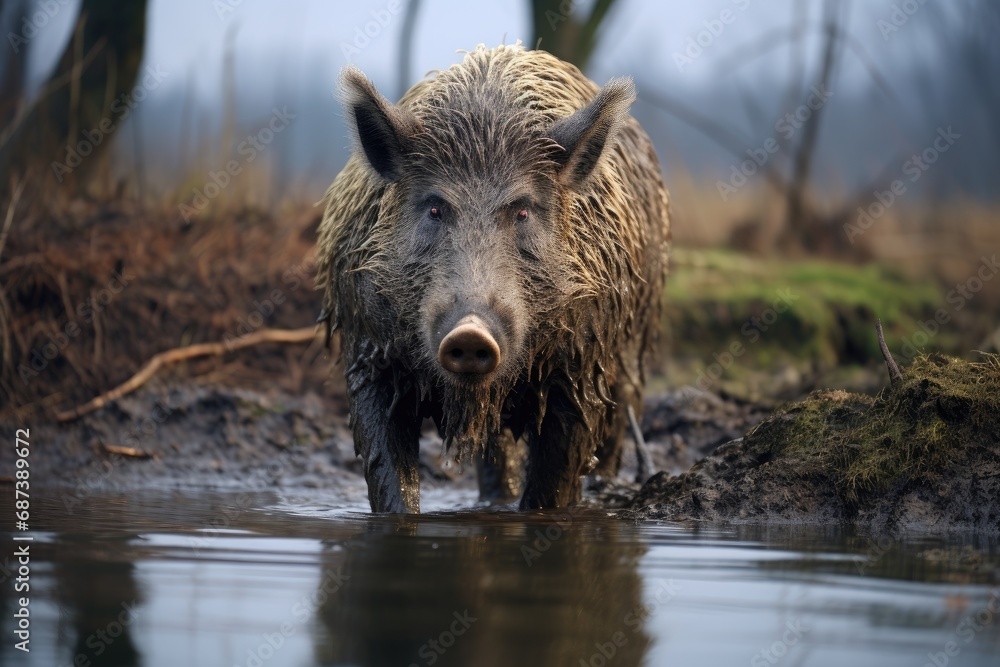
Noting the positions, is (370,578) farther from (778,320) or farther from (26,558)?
(778,320)

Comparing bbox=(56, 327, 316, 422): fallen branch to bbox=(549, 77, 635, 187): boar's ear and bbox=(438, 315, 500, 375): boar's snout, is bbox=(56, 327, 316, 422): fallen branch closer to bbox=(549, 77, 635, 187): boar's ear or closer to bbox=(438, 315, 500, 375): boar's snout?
bbox=(549, 77, 635, 187): boar's ear

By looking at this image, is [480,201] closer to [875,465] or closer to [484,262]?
[484,262]

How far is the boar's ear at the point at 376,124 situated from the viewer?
5691 mm

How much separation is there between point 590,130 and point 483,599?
2777 millimetres

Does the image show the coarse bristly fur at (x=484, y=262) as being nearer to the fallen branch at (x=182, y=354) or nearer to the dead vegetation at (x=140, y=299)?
the fallen branch at (x=182, y=354)

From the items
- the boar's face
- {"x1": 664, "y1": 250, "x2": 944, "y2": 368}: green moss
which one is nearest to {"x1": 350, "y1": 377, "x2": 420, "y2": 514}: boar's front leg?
the boar's face

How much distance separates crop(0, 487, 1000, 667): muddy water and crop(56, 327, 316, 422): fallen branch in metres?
3.44

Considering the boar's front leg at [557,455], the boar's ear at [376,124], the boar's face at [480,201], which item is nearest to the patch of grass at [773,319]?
the boar's front leg at [557,455]

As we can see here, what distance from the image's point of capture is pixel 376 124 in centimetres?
580

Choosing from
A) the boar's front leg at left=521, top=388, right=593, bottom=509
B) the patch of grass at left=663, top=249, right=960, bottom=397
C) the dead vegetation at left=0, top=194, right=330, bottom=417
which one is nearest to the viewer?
the boar's front leg at left=521, top=388, right=593, bottom=509

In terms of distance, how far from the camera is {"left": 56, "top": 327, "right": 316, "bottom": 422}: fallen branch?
28.1 feet

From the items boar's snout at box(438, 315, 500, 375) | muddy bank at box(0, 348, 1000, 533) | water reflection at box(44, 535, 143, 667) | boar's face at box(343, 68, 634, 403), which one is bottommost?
water reflection at box(44, 535, 143, 667)

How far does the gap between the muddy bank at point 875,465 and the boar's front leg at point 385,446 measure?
1024mm

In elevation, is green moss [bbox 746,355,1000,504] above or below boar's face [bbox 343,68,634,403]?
below
